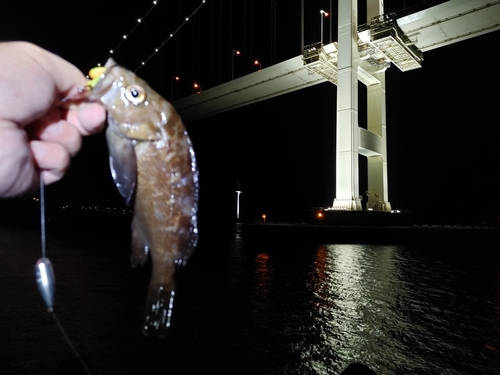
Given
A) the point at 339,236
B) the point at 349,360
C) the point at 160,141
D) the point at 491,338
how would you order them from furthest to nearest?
1. the point at 339,236
2. the point at 491,338
3. the point at 349,360
4. the point at 160,141

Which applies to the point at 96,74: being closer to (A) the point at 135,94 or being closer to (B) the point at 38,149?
(A) the point at 135,94

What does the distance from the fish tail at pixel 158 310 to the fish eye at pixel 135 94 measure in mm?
484

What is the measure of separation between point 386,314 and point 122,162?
500 cm

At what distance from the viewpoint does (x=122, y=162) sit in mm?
947

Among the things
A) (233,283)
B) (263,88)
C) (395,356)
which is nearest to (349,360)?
(395,356)

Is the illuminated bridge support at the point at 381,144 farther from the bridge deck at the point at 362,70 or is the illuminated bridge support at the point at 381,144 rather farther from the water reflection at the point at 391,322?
the water reflection at the point at 391,322

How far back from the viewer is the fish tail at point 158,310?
0.95m

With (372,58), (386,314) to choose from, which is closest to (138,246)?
(386,314)

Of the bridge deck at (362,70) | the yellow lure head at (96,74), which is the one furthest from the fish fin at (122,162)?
the bridge deck at (362,70)

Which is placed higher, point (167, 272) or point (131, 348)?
point (167, 272)

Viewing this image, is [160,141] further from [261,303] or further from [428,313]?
[428,313]

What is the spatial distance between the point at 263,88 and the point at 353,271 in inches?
863

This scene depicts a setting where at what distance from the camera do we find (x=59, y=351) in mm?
3627

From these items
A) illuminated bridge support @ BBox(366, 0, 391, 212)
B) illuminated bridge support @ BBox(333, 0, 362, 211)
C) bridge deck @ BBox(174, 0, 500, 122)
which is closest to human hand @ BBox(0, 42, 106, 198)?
illuminated bridge support @ BBox(333, 0, 362, 211)
